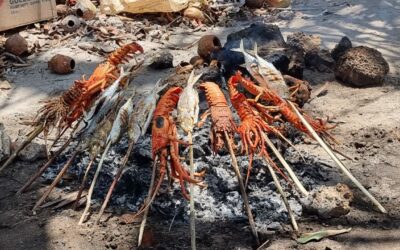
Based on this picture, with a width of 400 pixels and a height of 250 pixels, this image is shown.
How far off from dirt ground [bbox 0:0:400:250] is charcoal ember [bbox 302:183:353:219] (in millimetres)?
49

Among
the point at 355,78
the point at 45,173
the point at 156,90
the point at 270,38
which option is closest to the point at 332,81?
the point at 355,78

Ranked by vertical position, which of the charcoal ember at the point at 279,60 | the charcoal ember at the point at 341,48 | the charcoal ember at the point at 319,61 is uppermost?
the charcoal ember at the point at 279,60

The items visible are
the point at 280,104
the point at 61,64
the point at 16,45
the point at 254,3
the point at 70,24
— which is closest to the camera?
the point at 280,104

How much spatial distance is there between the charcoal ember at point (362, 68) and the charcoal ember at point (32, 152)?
3.30 metres

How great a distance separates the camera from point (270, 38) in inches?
222

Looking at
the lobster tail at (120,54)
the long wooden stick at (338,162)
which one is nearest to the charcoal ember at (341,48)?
the long wooden stick at (338,162)

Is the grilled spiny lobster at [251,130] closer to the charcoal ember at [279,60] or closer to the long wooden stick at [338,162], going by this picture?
the long wooden stick at [338,162]

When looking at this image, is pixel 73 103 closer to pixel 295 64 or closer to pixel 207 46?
pixel 207 46

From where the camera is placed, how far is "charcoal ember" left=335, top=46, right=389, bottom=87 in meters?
5.54

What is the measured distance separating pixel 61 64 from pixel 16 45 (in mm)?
954

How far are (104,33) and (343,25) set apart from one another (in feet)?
12.2

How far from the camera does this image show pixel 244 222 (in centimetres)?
342

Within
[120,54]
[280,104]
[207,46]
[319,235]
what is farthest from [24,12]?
[319,235]

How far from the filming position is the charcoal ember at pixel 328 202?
11.1ft
